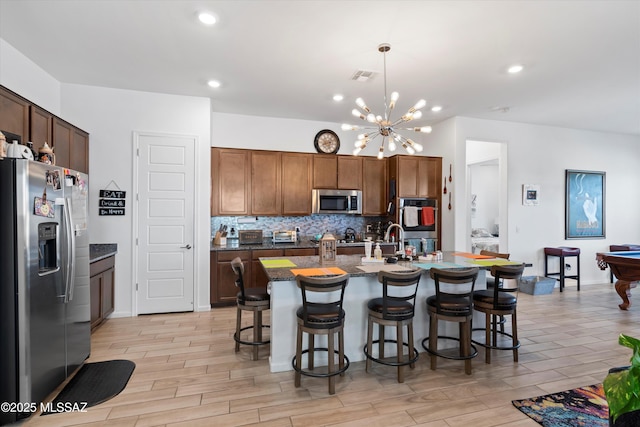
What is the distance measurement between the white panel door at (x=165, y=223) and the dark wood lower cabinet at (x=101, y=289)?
0.34 m

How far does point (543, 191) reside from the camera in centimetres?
629

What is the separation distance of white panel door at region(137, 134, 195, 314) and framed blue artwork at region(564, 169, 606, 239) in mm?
6901

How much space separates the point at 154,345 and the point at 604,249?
8.23m

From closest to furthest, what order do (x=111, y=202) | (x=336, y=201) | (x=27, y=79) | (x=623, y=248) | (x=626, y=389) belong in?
1. (x=626, y=389)
2. (x=27, y=79)
3. (x=111, y=202)
4. (x=336, y=201)
5. (x=623, y=248)

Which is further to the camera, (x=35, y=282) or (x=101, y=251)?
(x=101, y=251)

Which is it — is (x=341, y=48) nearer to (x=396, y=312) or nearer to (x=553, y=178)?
(x=396, y=312)

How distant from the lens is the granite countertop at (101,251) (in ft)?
11.9

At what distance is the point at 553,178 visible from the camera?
637 cm

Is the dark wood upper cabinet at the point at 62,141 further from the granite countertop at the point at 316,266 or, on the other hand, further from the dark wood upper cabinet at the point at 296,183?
the dark wood upper cabinet at the point at 296,183

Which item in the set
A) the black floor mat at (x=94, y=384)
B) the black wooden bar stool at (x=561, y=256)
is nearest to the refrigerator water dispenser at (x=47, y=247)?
the black floor mat at (x=94, y=384)

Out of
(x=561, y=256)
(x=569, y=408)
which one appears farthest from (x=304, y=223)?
(x=561, y=256)

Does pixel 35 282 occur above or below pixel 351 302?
above

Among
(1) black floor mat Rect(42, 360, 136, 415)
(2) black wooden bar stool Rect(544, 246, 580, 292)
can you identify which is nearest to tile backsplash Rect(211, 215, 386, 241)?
(1) black floor mat Rect(42, 360, 136, 415)

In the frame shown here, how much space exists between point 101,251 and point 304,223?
3.01m
